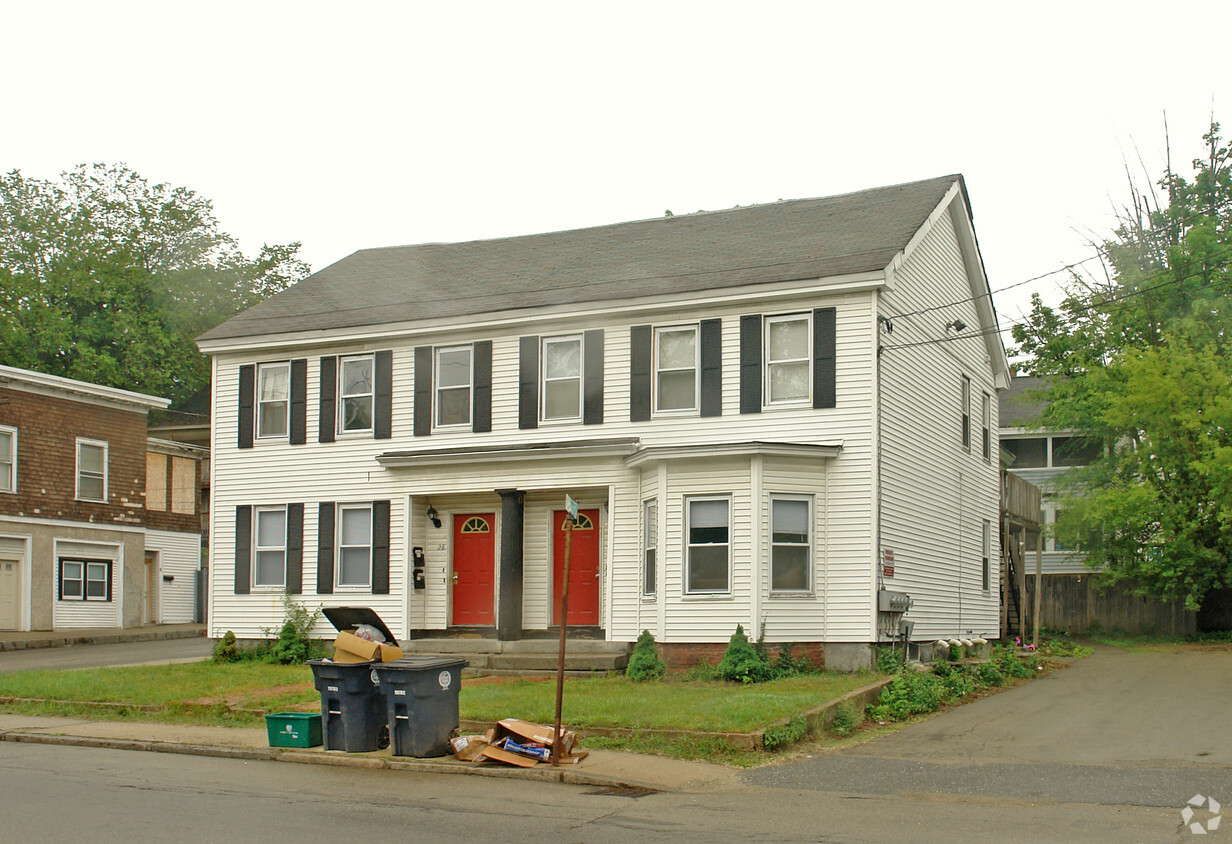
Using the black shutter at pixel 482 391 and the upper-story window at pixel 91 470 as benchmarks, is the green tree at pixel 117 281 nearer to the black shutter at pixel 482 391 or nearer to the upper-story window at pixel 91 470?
the upper-story window at pixel 91 470

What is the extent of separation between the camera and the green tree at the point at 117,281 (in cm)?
4675

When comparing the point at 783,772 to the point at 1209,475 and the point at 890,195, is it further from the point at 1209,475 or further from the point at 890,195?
the point at 1209,475

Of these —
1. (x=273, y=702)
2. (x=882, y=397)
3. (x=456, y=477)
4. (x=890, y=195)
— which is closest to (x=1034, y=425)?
(x=890, y=195)

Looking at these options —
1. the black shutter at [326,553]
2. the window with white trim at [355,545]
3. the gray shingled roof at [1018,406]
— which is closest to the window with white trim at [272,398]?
the black shutter at [326,553]

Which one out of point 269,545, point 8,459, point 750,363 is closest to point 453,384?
point 269,545

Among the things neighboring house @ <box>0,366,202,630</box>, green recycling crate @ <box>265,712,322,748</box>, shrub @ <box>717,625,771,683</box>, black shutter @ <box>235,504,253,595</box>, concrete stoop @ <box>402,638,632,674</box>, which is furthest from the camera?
neighboring house @ <box>0,366,202,630</box>

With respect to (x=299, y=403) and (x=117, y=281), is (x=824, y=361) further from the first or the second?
(x=117, y=281)

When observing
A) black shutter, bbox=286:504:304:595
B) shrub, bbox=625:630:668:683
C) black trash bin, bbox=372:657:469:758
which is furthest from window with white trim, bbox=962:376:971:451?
black trash bin, bbox=372:657:469:758

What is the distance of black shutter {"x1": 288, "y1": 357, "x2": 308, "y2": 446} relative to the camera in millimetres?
22656

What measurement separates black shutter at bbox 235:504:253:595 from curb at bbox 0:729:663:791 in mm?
8453

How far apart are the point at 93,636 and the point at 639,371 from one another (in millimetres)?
17942

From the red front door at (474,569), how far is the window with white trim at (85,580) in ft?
51.3

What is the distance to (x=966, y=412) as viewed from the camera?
24.0 meters

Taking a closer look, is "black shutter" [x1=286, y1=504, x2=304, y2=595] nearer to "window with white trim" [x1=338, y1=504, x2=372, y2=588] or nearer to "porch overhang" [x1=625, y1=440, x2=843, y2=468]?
"window with white trim" [x1=338, y1=504, x2=372, y2=588]
